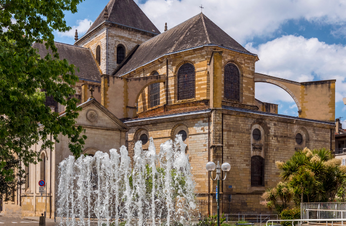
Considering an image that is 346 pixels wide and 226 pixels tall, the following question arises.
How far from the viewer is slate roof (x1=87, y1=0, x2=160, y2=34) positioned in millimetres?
42688

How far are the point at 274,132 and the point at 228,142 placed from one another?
3982 millimetres

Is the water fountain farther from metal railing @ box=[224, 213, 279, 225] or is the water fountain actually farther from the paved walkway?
metal railing @ box=[224, 213, 279, 225]

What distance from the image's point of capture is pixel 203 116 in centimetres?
2530

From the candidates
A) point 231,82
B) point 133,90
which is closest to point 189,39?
point 231,82

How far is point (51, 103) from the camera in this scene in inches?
1328

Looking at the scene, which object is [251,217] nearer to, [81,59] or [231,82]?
[231,82]

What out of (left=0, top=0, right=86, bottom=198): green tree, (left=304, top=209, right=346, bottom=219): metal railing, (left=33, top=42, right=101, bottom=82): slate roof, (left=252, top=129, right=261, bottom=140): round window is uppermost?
(left=33, top=42, right=101, bottom=82): slate roof

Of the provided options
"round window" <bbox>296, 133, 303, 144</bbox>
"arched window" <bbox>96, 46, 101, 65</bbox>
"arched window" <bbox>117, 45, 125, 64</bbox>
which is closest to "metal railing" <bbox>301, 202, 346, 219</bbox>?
"round window" <bbox>296, 133, 303, 144</bbox>

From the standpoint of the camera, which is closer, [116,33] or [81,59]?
[81,59]

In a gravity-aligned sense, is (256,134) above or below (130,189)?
above

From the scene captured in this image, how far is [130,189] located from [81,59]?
82.4ft

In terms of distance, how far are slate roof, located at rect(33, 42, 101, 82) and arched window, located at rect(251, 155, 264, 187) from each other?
17983mm

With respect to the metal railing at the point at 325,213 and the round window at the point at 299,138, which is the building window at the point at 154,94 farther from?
the metal railing at the point at 325,213

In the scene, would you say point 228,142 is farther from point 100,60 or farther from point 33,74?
point 100,60
